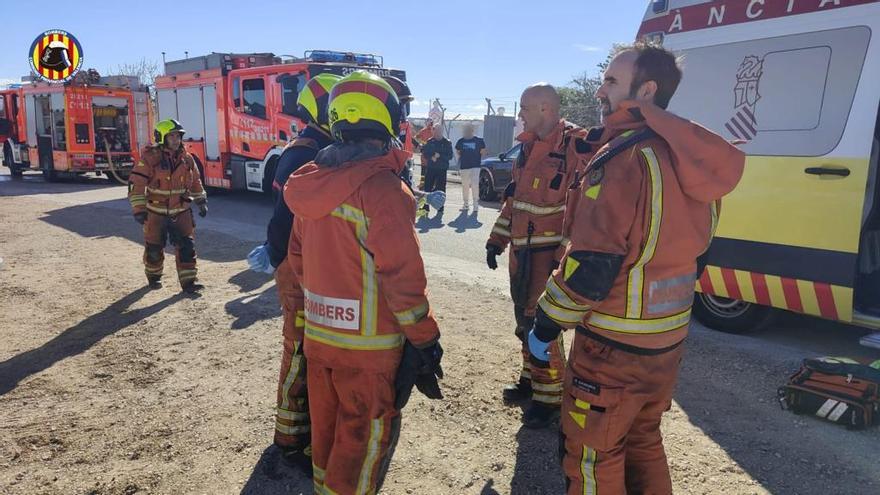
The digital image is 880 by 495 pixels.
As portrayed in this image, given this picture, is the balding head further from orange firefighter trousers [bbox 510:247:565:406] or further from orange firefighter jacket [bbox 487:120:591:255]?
orange firefighter trousers [bbox 510:247:565:406]

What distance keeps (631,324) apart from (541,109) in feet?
6.03

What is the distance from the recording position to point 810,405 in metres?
3.74

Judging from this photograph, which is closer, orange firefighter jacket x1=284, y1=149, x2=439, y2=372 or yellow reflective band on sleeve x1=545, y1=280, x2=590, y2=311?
yellow reflective band on sleeve x1=545, y1=280, x2=590, y2=311

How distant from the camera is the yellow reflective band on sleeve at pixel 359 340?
233 centimetres

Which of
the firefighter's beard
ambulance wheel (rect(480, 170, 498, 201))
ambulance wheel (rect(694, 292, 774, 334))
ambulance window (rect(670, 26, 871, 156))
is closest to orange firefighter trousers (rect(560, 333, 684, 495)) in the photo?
the firefighter's beard

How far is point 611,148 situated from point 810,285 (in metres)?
3.10

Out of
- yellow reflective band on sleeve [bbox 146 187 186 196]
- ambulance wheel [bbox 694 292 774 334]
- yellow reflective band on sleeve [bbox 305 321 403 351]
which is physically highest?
yellow reflective band on sleeve [bbox 146 187 186 196]

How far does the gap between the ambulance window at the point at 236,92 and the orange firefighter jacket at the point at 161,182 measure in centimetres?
731

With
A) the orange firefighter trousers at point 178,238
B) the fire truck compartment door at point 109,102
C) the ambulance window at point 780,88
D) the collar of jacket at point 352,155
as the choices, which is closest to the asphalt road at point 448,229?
the ambulance window at point 780,88

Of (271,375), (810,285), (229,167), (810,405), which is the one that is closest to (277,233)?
(271,375)

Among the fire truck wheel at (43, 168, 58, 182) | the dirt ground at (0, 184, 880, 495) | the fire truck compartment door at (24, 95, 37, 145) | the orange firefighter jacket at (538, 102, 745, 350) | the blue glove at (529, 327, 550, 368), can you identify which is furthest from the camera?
the fire truck compartment door at (24, 95, 37, 145)

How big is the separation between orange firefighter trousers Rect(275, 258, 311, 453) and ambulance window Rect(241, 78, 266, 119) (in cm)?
1048

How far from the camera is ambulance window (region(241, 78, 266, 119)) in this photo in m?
12.8

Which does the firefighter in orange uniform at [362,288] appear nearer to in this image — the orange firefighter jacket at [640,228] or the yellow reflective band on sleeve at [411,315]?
the yellow reflective band on sleeve at [411,315]
